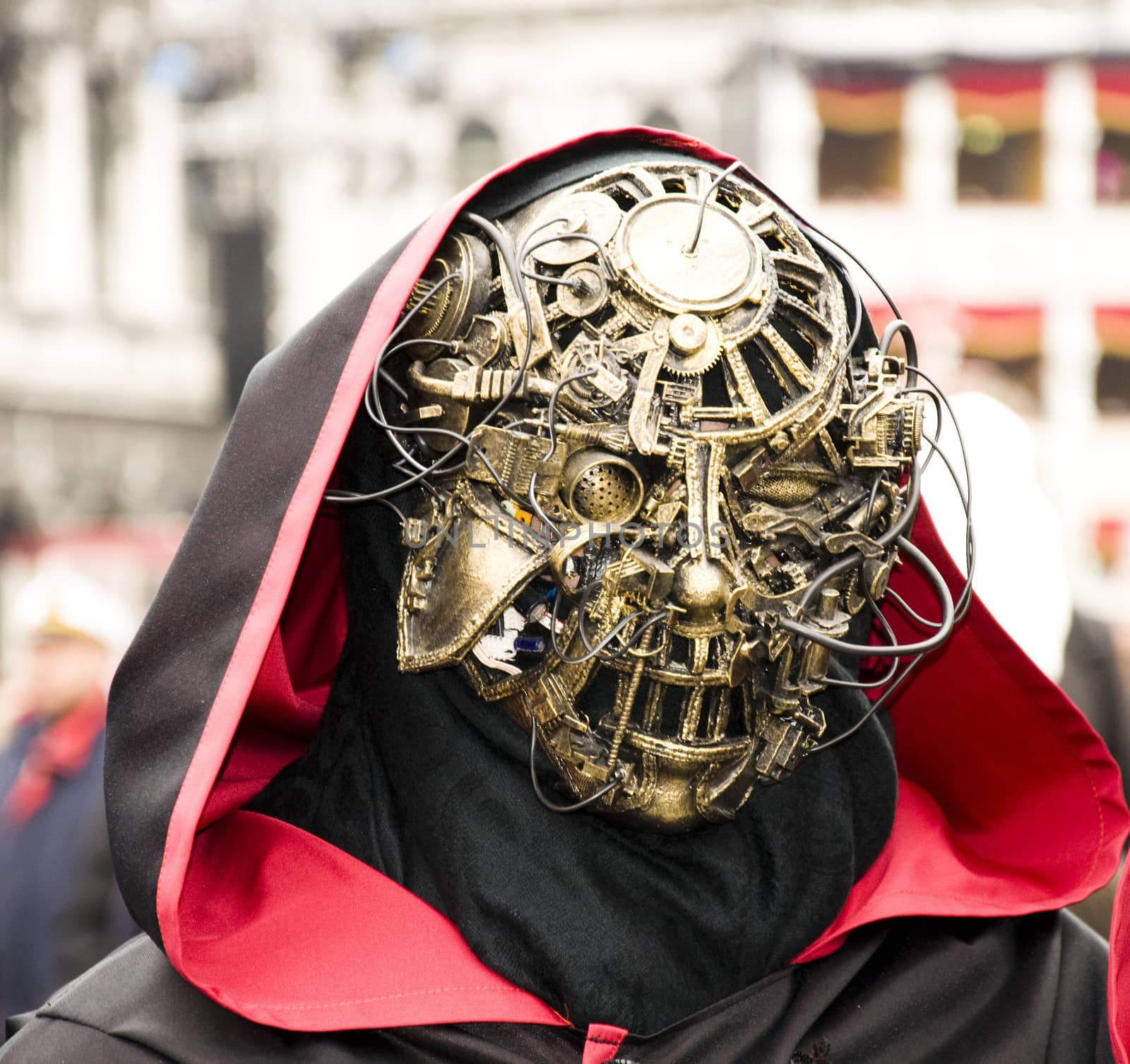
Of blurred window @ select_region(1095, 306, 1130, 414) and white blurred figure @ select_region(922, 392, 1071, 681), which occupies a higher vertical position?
white blurred figure @ select_region(922, 392, 1071, 681)

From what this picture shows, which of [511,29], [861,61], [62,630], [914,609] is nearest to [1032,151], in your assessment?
[861,61]

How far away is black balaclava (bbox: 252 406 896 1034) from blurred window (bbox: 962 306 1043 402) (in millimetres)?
14744

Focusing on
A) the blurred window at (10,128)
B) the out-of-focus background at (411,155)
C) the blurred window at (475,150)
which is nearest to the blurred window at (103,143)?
the out-of-focus background at (411,155)

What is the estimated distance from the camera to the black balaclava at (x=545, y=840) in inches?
78.4

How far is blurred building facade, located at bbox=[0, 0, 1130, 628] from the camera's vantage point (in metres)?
15.6

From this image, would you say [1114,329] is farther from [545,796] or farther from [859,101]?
[545,796]

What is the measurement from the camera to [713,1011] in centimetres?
204

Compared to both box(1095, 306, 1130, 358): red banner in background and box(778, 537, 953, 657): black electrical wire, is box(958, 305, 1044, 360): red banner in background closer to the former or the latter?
box(1095, 306, 1130, 358): red banner in background

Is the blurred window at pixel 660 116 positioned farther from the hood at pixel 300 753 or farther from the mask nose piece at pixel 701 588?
the mask nose piece at pixel 701 588

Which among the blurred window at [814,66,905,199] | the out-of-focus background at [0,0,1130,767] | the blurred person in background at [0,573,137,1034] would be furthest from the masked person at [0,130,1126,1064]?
the blurred window at [814,66,905,199]

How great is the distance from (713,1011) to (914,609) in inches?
33.0

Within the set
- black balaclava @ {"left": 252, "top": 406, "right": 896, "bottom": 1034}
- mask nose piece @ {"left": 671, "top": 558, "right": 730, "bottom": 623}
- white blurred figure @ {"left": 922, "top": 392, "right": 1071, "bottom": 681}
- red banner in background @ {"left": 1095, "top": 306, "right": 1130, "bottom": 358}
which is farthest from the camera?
red banner in background @ {"left": 1095, "top": 306, "right": 1130, "bottom": 358}

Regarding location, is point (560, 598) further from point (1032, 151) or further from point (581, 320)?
point (1032, 151)

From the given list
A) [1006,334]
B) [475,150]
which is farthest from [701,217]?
[1006,334]
